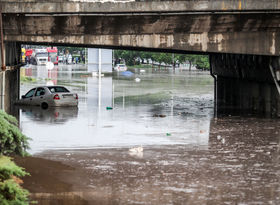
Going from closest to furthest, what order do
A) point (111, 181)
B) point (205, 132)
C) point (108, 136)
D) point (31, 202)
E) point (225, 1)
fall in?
point (31, 202)
point (111, 181)
point (108, 136)
point (205, 132)
point (225, 1)

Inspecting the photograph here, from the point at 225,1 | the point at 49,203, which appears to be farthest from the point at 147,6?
the point at 49,203

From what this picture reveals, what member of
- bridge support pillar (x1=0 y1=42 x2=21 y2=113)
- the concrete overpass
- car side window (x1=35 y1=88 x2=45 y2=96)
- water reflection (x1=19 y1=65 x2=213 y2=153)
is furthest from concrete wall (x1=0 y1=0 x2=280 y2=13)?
car side window (x1=35 y1=88 x2=45 y2=96)

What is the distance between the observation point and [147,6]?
27.3 metres

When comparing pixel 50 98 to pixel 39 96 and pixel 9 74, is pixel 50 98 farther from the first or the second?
pixel 9 74

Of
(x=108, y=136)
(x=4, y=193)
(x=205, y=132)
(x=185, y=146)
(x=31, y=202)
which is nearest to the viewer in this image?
(x=4, y=193)

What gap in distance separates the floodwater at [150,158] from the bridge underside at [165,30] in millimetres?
3554

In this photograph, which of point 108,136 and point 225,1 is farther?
point 225,1

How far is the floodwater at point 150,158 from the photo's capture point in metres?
13.6

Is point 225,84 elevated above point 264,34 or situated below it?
below

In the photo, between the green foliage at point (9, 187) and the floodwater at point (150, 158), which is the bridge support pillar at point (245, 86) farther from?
the green foliage at point (9, 187)

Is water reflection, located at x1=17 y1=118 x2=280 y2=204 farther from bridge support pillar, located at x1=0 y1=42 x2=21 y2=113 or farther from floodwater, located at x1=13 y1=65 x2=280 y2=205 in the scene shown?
bridge support pillar, located at x1=0 y1=42 x2=21 y2=113

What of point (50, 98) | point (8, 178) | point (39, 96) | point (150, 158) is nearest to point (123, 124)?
point (50, 98)

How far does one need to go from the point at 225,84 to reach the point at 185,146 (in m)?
24.1

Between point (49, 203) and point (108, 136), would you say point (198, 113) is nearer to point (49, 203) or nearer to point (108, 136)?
point (108, 136)
